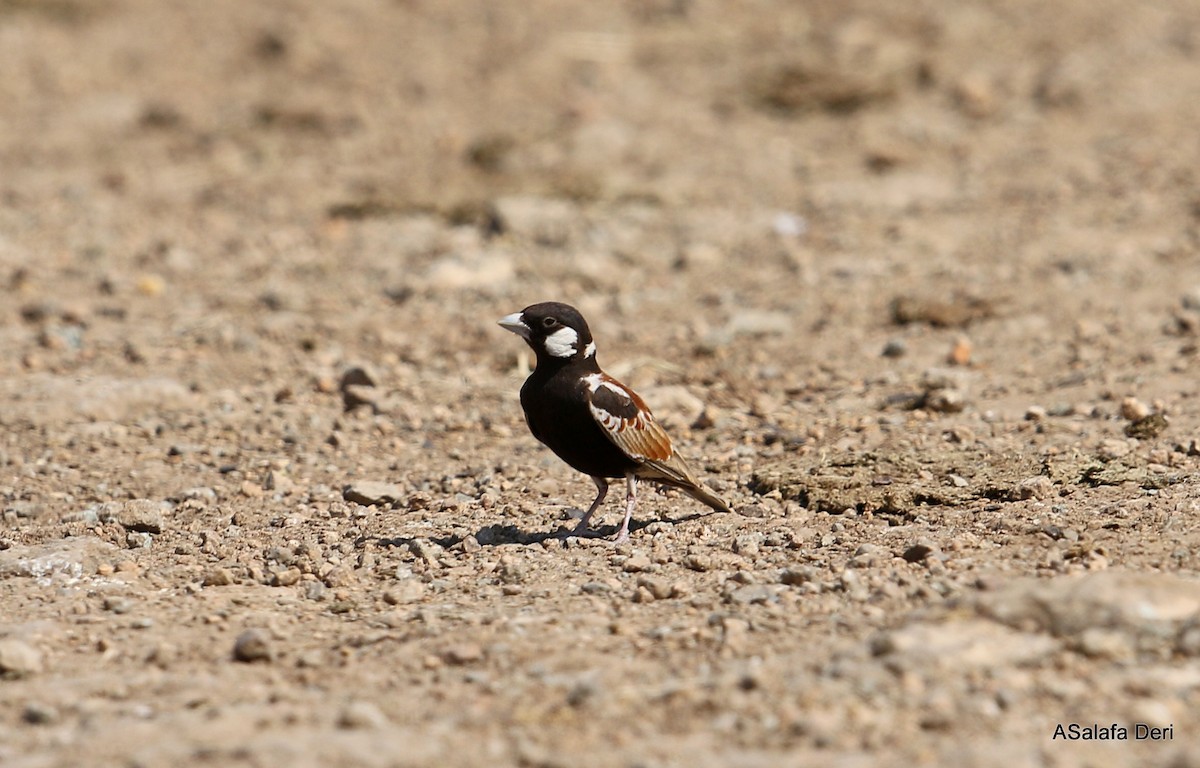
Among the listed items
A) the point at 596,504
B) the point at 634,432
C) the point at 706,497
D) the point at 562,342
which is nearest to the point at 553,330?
the point at 562,342

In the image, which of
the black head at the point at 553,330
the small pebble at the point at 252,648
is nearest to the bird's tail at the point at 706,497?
the black head at the point at 553,330

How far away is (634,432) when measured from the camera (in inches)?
267

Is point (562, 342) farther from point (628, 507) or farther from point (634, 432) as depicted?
point (628, 507)

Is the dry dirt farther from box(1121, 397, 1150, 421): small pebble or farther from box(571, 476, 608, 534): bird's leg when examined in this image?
box(571, 476, 608, 534): bird's leg

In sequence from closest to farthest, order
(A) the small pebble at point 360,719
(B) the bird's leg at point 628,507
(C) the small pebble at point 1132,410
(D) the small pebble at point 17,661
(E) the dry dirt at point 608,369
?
(A) the small pebble at point 360,719, (E) the dry dirt at point 608,369, (D) the small pebble at point 17,661, (B) the bird's leg at point 628,507, (C) the small pebble at point 1132,410

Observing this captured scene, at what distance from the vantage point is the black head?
22.6 feet

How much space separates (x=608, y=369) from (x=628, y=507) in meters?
2.83

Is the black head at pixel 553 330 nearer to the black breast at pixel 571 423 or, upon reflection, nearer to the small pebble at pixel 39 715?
the black breast at pixel 571 423

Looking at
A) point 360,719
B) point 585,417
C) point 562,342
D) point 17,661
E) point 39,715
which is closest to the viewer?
point 360,719

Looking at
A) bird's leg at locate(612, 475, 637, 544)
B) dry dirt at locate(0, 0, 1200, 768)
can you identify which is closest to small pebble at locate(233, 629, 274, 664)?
dry dirt at locate(0, 0, 1200, 768)

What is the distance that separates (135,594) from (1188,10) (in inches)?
534

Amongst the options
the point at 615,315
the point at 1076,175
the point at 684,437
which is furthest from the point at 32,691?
the point at 1076,175

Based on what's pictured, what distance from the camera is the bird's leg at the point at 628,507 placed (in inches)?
262

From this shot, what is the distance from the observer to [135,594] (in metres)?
6.17
